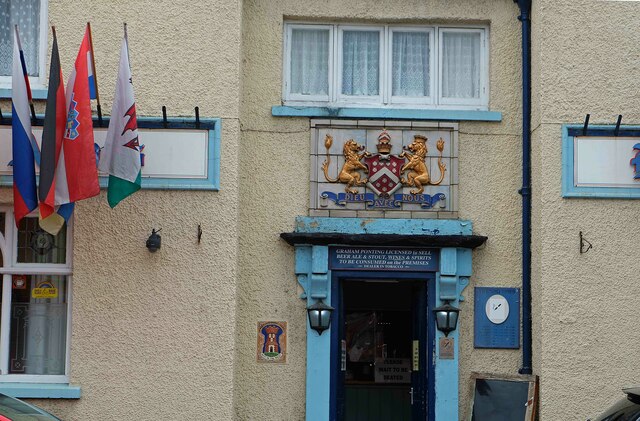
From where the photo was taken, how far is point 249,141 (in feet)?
39.5

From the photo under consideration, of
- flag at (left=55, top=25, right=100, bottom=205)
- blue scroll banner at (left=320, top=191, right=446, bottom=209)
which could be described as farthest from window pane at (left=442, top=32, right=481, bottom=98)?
flag at (left=55, top=25, right=100, bottom=205)

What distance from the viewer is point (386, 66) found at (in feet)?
40.5

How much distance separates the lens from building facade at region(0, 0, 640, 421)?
11.3m

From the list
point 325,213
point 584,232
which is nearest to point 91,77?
point 325,213

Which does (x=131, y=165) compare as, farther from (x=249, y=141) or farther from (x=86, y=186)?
(x=249, y=141)

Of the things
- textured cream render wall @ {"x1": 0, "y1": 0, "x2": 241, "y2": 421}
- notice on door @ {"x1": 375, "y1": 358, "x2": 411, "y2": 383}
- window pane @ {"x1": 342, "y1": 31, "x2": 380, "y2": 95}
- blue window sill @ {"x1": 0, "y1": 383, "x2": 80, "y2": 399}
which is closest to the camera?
blue window sill @ {"x1": 0, "y1": 383, "x2": 80, "y2": 399}

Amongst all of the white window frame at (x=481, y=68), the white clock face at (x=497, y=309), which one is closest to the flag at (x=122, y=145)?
the white window frame at (x=481, y=68)

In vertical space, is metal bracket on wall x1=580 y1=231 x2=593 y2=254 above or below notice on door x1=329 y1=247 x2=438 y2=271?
above

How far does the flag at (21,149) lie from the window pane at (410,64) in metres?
4.14

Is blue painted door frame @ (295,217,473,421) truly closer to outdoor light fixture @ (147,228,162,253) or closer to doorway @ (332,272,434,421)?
outdoor light fixture @ (147,228,162,253)

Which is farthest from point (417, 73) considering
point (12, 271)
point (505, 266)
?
point (12, 271)

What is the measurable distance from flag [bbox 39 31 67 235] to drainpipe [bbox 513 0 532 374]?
494 cm

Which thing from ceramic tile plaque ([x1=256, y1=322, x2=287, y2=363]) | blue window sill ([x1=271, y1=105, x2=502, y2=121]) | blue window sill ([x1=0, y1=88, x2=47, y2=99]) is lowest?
ceramic tile plaque ([x1=256, y1=322, x2=287, y2=363])

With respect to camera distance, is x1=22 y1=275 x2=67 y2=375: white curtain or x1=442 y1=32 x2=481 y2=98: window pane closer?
x1=22 y1=275 x2=67 y2=375: white curtain
